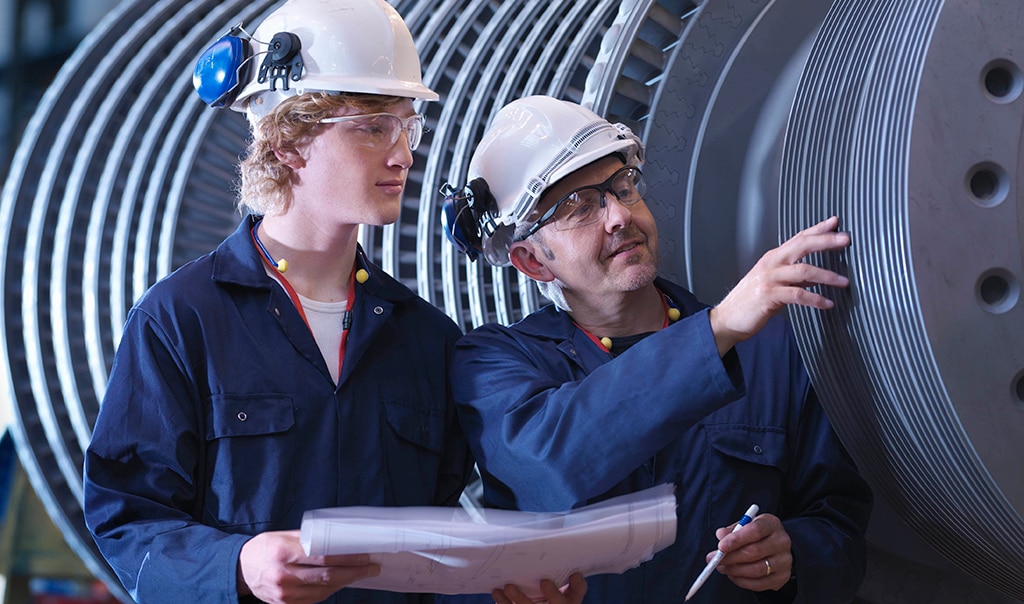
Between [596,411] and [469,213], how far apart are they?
614 mm

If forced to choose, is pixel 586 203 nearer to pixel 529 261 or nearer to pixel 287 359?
pixel 529 261

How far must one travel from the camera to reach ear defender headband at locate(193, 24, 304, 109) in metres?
2.00

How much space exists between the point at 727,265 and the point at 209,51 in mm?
1074

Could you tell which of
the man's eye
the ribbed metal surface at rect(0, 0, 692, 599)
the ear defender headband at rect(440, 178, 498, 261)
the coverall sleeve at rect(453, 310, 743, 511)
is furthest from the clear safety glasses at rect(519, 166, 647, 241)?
the ribbed metal surface at rect(0, 0, 692, 599)

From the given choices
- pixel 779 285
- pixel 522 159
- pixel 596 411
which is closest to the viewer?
pixel 779 285

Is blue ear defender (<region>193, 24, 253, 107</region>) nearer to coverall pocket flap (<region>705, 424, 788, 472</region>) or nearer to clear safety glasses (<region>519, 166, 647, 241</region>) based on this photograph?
clear safety glasses (<region>519, 166, 647, 241</region>)

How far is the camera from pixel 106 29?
403cm

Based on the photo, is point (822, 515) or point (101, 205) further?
point (101, 205)

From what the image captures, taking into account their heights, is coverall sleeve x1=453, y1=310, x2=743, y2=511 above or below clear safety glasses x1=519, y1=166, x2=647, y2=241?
below

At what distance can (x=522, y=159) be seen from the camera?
210 cm

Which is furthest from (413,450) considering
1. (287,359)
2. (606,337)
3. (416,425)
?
(606,337)

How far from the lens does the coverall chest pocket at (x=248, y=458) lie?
1.84m

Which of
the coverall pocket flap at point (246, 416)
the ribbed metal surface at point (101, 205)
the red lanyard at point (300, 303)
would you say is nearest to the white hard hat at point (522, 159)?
the red lanyard at point (300, 303)

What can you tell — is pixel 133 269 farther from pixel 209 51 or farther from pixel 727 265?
pixel 727 265
